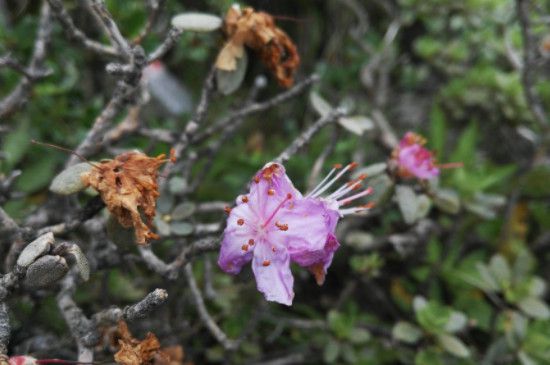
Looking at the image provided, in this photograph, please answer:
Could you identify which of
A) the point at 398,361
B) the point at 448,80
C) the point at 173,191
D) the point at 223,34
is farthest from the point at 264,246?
the point at 448,80

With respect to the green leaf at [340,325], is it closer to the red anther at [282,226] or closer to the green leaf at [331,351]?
the green leaf at [331,351]


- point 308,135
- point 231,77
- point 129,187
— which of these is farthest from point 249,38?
point 129,187

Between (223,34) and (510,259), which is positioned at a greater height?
(223,34)

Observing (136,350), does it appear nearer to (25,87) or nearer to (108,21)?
(108,21)

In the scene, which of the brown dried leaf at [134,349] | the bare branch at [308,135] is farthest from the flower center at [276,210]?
the brown dried leaf at [134,349]

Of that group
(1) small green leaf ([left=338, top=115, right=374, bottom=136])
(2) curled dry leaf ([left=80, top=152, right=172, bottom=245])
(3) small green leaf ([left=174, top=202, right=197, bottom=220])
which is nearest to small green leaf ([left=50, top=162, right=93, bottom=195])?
(2) curled dry leaf ([left=80, top=152, right=172, bottom=245])

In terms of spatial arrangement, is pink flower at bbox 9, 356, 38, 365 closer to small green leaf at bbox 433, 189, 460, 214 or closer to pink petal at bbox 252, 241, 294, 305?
pink petal at bbox 252, 241, 294, 305

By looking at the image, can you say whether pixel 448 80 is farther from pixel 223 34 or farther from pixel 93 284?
pixel 93 284
